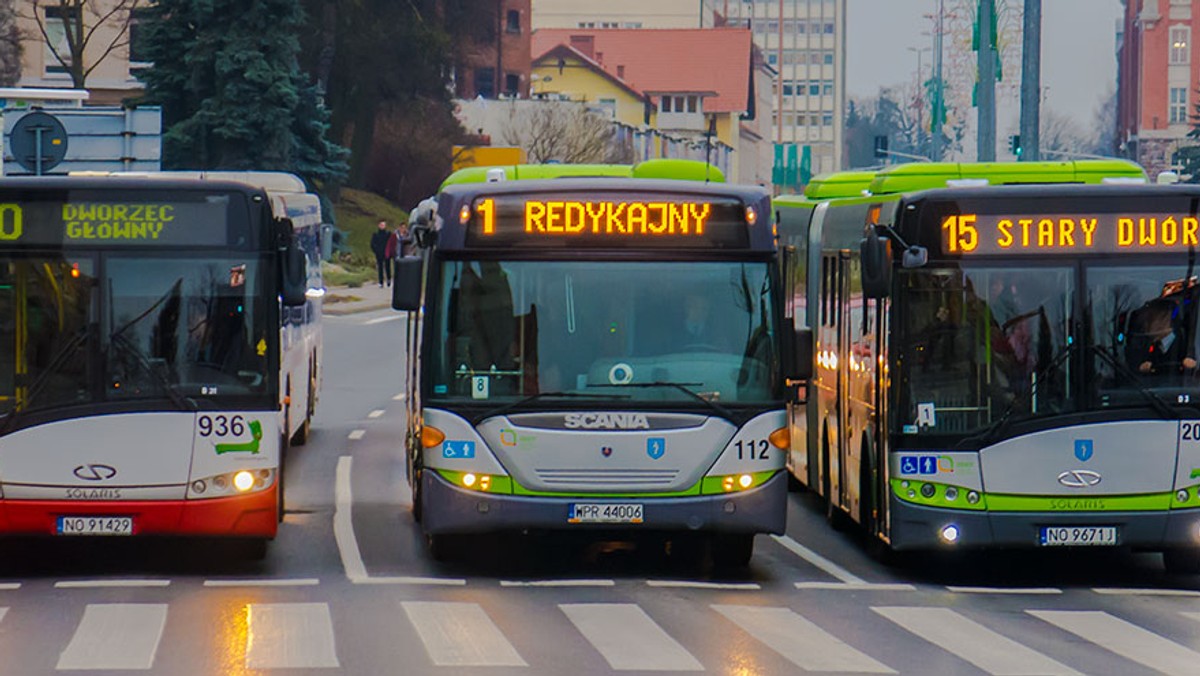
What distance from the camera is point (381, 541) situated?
17422 millimetres

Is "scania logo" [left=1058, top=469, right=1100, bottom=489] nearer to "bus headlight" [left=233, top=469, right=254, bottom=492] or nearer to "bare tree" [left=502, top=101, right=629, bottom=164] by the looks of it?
"bus headlight" [left=233, top=469, right=254, bottom=492]

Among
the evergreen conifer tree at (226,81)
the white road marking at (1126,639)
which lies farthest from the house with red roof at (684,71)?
the white road marking at (1126,639)

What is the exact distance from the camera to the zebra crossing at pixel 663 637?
1152 cm

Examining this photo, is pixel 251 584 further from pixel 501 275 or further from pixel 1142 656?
pixel 1142 656

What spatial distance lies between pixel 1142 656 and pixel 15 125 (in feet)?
63.5

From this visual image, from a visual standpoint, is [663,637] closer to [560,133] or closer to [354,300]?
[354,300]

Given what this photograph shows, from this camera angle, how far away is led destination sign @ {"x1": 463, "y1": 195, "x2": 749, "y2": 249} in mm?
15258

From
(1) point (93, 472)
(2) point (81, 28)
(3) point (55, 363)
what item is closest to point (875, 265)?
(1) point (93, 472)

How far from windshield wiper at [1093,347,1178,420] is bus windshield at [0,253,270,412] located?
17.5 ft

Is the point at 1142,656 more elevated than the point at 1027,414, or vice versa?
the point at 1027,414

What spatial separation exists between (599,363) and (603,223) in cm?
93

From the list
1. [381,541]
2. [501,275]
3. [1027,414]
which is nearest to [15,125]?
[381,541]

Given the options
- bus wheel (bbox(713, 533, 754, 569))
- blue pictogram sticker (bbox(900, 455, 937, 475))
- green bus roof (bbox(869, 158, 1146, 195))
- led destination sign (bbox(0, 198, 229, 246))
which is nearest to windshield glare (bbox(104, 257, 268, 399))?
led destination sign (bbox(0, 198, 229, 246))

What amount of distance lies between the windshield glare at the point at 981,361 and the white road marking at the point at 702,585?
1.40 m
